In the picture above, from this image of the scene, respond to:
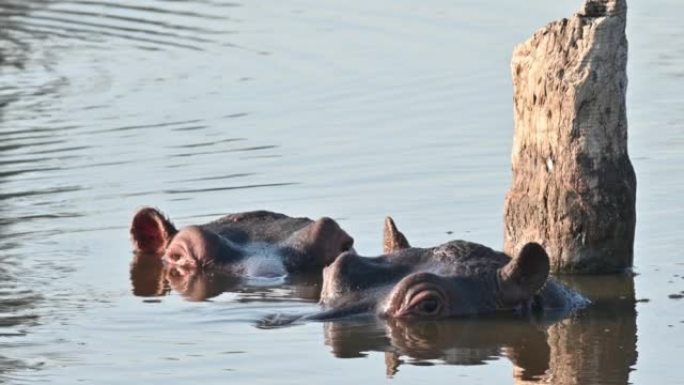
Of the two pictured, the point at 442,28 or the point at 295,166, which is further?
the point at 442,28

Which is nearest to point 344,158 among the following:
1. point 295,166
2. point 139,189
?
point 295,166

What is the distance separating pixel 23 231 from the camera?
13.7 m

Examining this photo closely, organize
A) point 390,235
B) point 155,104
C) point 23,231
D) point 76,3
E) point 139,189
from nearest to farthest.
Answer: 1. point 390,235
2. point 23,231
3. point 139,189
4. point 155,104
5. point 76,3

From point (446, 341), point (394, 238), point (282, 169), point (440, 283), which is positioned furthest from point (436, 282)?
point (282, 169)

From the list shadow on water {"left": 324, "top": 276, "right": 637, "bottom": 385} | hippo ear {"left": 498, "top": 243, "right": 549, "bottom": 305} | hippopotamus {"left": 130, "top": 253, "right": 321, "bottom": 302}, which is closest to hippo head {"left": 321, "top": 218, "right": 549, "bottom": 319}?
hippo ear {"left": 498, "top": 243, "right": 549, "bottom": 305}

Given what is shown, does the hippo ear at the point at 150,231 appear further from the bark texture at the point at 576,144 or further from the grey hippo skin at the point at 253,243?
the bark texture at the point at 576,144

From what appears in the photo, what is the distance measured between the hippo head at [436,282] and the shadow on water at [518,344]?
105mm

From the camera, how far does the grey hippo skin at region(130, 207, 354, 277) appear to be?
1203 cm

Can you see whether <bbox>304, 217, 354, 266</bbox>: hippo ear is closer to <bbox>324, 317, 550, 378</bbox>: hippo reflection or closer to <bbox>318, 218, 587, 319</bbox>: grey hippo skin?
<bbox>318, 218, 587, 319</bbox>: grey hippo skin

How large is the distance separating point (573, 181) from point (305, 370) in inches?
114

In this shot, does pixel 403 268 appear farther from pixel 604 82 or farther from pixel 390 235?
pixel 604 82

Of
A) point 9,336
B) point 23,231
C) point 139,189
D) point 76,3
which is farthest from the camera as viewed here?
point 76,3

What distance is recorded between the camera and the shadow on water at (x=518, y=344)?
31.7 feet

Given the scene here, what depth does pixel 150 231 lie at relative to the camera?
13.0 meters
